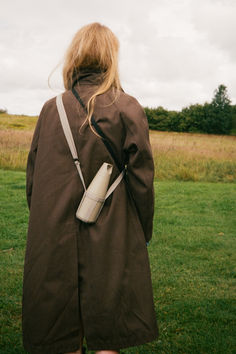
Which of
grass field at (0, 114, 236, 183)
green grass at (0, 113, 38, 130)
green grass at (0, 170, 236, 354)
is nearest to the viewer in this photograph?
green grass at (0, 170, 236, 354)

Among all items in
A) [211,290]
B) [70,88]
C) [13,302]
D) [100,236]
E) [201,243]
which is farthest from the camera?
[201,243]

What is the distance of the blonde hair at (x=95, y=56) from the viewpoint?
212cm

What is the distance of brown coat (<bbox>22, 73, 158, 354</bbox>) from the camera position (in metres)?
2.03

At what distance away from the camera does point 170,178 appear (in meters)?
11.3

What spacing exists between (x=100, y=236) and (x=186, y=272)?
2.95 m

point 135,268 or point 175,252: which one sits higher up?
point 135,268

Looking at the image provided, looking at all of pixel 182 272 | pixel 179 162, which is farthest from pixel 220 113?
pixel 182 272

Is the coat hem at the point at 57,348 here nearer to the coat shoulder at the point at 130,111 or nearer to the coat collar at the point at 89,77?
the coat shoulder at the point at 130,111

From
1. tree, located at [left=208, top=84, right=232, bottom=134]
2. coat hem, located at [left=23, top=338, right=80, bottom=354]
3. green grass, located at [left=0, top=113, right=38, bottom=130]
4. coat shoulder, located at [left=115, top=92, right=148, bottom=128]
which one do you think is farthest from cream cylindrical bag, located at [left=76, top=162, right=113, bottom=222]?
tree, located at [left=208, top=84, right=232, bottom=134]

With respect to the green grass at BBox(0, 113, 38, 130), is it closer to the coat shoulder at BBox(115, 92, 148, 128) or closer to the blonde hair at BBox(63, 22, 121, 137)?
the blonde hair at BBox(63, 22, 121, 137)

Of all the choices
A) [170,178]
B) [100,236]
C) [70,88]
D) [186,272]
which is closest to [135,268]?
[100,236]

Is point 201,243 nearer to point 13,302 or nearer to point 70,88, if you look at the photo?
point 13,302

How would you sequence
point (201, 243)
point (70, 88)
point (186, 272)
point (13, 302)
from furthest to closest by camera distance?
point (201, 243) → point (186, 272) → point (13, 302) → point (70, 88)

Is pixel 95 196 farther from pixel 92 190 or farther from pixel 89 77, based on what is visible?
pixel 89 77
